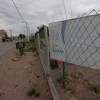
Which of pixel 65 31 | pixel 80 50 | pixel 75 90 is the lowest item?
pixel 75 90

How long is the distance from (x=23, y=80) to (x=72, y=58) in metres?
3.59

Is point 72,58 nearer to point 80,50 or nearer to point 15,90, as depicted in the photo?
point 80,50

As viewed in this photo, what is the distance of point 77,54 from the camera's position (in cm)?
261

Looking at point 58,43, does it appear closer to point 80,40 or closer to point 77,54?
point 77,54

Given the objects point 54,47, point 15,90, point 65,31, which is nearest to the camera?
point 65,31

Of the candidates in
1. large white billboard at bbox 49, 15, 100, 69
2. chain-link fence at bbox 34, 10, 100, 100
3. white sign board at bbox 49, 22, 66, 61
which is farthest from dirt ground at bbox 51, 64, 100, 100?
large white billboard at bbox 49, 15, 100, 69

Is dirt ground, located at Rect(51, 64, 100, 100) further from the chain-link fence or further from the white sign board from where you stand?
the white sign board

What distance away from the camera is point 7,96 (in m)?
4.62

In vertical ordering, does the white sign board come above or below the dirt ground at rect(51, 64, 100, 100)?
above

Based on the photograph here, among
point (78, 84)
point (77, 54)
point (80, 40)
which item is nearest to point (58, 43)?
point (77, 54)

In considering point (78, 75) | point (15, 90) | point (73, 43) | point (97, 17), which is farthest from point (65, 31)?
point (15, 90)

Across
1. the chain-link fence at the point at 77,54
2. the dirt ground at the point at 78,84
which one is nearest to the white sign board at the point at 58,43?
the chain-link fence at the point at 77,54

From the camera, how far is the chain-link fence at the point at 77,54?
2145 millimetres

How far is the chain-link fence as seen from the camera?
2145mm
